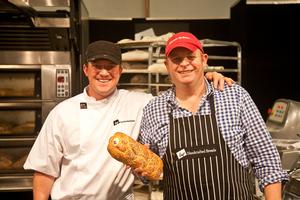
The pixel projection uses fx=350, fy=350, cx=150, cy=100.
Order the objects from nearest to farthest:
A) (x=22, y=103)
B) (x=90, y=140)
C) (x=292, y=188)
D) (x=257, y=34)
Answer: (x=90, y=140)
(x=292, y=188)
(x=22, y=103)
(x=257, y=34)

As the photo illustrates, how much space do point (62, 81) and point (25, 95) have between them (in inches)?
11.5

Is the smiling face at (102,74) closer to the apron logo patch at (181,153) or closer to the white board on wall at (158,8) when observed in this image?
the apron logo patch at (181,153)

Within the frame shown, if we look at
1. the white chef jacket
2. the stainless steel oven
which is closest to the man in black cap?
the white chef jacket

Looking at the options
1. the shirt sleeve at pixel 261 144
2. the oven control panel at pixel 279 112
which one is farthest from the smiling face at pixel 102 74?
the oven control panel at pixel 279 112

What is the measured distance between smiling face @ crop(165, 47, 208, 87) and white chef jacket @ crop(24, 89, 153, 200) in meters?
0.33

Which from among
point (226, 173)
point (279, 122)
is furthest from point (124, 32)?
point (226, 173)

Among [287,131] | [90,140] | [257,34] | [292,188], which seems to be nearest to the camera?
[90,140]

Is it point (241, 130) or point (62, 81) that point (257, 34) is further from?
point (241, 130)

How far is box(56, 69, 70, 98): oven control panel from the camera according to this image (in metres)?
2.40

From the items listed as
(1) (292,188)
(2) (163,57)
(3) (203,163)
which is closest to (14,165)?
(2) (163,57)

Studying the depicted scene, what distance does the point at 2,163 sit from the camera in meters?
2.44

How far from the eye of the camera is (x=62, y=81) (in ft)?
7.90

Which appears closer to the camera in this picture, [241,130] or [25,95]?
[241,130]

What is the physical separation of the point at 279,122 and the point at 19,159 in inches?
71.4
